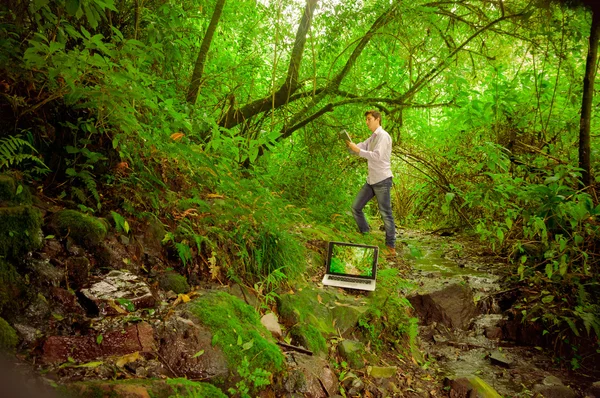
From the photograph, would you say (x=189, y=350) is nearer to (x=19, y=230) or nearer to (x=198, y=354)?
(x=198, y=354)

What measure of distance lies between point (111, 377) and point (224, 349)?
756 millimetres

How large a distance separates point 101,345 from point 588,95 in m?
5.79

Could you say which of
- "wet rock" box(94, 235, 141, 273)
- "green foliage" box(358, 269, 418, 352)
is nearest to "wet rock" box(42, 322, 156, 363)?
"wet rock" box(94, 235, 141, 273)

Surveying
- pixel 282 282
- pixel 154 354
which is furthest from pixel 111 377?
pixel 282 282

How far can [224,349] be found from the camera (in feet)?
8.74

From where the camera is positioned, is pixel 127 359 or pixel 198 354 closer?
pixel 127 359

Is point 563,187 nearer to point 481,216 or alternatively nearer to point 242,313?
point 242,313

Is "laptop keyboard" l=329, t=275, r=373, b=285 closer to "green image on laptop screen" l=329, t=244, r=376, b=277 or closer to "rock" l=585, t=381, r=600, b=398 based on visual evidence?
"green image on laptop screen" l=329, t=244, r=376, b=277

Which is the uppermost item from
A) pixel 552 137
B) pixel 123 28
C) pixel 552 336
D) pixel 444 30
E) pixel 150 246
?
pixel 444 30

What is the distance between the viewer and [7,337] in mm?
2021

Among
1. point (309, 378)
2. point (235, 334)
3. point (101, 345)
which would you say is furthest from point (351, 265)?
point (101, 345)

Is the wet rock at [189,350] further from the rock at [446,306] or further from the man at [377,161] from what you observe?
the man at [377,161]

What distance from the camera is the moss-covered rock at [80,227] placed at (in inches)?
110

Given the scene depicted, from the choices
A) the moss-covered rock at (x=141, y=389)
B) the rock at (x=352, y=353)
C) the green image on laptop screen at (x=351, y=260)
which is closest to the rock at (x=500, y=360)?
the green image on laptop screen at (x=351, y=260)
